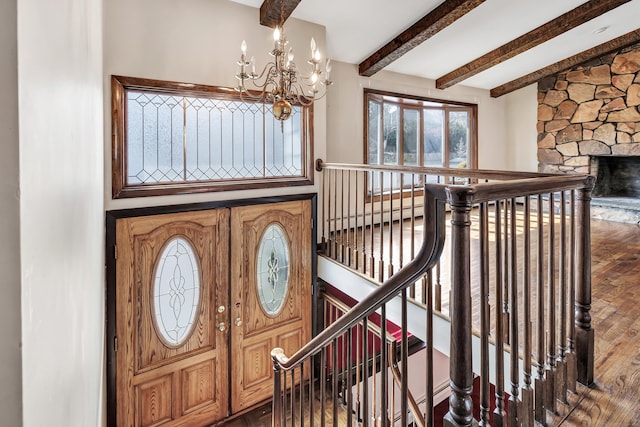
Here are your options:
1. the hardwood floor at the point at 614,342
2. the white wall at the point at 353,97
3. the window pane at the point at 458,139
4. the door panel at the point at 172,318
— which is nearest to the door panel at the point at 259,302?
the door panel at the point at 172,318

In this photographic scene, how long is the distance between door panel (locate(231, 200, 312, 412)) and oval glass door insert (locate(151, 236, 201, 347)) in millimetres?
406

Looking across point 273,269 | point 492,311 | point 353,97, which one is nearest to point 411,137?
point 353,97

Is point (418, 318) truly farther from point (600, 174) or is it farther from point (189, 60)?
point (600, 174)

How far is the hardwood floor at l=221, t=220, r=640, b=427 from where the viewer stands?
152cm

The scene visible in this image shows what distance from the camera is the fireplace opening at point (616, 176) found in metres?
6.18

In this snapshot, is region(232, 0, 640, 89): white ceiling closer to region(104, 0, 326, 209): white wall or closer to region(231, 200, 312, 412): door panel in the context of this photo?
region(104, 0, 326, 209): white wall

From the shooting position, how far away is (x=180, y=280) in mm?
3479

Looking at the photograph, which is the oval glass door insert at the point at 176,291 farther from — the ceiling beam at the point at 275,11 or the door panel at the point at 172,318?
the ceiling beam at the point at 275,11

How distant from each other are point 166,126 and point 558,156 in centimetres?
654

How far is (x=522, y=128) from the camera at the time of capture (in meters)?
6.95

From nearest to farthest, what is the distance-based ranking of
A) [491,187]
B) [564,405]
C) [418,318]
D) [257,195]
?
[491,187] → [564,405] → [418,318] → [257,195]

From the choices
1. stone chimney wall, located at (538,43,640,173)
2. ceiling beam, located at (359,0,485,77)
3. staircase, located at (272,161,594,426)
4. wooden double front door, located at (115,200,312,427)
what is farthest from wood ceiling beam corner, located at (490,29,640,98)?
staircase, located at (272,161,594,426)

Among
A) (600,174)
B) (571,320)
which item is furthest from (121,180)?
(600,174)

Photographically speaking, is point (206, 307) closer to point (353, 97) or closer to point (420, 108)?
point (353, 97)
